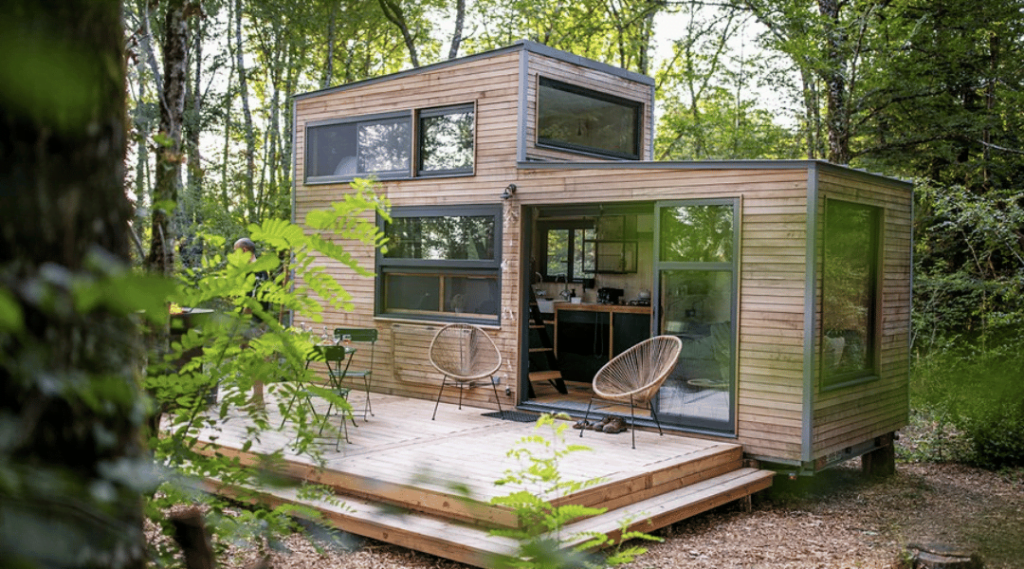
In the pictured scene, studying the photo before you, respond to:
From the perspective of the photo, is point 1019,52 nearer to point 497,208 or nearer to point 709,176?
point 709,176

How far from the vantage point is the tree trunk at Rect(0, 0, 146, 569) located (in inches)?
20.0

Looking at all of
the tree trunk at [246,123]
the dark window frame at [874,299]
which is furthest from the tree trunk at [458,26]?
the dark window frame at [874,299]

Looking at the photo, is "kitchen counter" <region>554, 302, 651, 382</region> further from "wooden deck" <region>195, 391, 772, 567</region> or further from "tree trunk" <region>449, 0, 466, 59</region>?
"tree trunk" <region>449, 0, 466, 59</region>

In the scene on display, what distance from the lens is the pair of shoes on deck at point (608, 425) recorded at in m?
7.47

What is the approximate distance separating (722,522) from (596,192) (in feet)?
10.0

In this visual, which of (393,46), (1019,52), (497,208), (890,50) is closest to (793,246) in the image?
(497,208)

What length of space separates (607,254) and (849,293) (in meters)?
3.64

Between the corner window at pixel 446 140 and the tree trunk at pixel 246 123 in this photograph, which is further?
the tree trunk at pixel 246 123

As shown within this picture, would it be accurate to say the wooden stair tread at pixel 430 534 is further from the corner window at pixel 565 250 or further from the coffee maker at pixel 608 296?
the corner window at pixel 565 250

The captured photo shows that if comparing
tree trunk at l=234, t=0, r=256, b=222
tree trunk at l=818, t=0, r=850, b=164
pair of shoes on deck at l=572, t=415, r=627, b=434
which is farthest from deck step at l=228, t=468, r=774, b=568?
tree trunk at l=234, t=0, r=256, b=222

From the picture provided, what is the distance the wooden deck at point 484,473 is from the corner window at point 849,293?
128 cm

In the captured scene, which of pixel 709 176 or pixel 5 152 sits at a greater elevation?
pixel 709 176

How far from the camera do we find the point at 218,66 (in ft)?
54.6

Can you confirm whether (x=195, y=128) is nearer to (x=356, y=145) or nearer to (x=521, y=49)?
(x=356, y=145)
